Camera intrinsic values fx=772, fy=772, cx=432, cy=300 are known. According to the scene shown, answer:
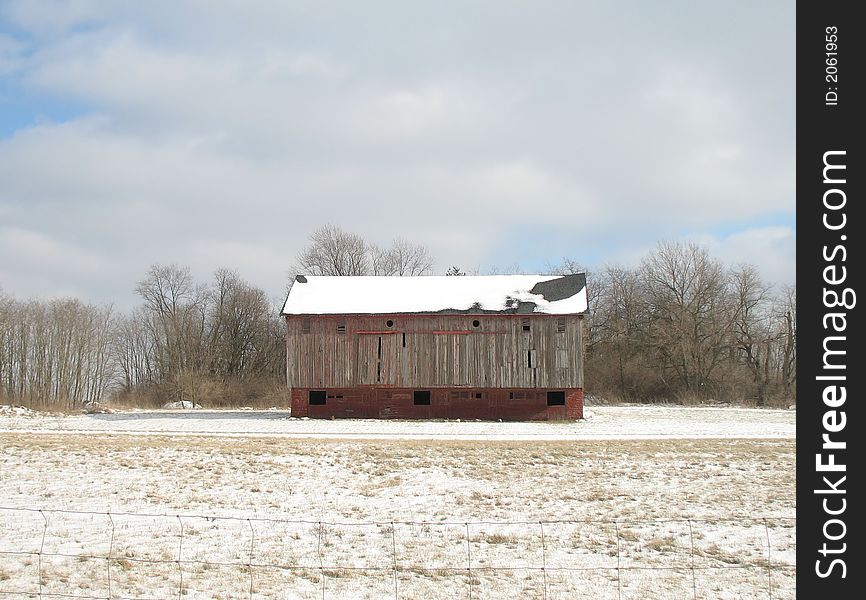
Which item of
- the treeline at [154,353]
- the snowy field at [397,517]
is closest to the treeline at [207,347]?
the treeline at [154,353]

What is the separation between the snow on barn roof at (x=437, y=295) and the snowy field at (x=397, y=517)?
1433cm

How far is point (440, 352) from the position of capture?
40.6m

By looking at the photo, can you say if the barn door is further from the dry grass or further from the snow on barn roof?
the dry grass

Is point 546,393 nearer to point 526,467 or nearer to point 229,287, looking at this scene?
point 526,467

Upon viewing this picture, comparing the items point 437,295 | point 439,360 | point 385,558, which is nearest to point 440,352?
point 439,360

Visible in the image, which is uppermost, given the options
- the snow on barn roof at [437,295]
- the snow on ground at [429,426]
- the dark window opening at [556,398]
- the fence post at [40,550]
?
the snow on barn roof at [437,295]

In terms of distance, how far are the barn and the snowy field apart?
12845mm

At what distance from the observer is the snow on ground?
29.8 metres

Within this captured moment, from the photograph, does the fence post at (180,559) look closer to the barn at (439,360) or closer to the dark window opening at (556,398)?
the barn at (439,360)

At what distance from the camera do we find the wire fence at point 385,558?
10477 mm

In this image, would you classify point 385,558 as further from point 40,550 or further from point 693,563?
point 40,550
